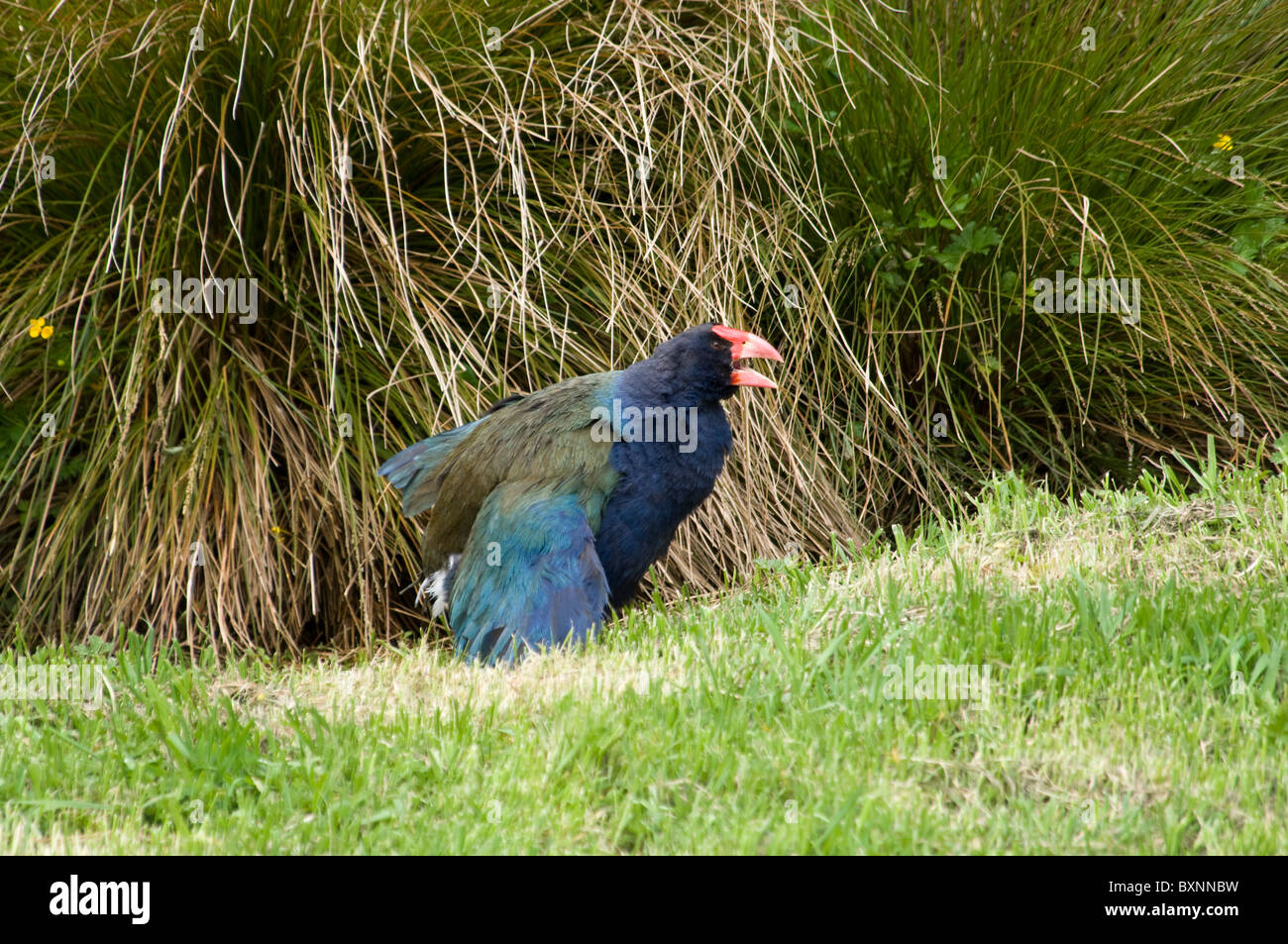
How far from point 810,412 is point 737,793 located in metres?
3.03

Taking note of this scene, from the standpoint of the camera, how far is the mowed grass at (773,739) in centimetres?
255

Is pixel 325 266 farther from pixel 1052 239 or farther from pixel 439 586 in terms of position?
pixel 1052 239

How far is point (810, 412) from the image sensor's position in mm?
5484

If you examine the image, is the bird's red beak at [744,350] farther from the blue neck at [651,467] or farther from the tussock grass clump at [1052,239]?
the tussock grass clump at [1052,239]

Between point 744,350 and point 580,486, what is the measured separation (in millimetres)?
739

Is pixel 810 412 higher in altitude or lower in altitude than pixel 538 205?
lower

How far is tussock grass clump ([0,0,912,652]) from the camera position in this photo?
466 centimetres

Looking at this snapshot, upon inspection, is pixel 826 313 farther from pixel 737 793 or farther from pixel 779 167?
pixel 737 793

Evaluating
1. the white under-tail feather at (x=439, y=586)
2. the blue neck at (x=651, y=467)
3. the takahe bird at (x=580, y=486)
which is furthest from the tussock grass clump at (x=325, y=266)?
the blue neck at (x=651, y=467)

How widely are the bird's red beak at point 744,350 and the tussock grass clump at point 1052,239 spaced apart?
93 cm

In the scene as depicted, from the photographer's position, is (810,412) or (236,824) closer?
(236,824)

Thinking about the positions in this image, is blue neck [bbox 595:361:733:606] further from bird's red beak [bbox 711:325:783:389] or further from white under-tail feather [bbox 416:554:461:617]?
white under-tail feather [bbox 416:554:461:617]
